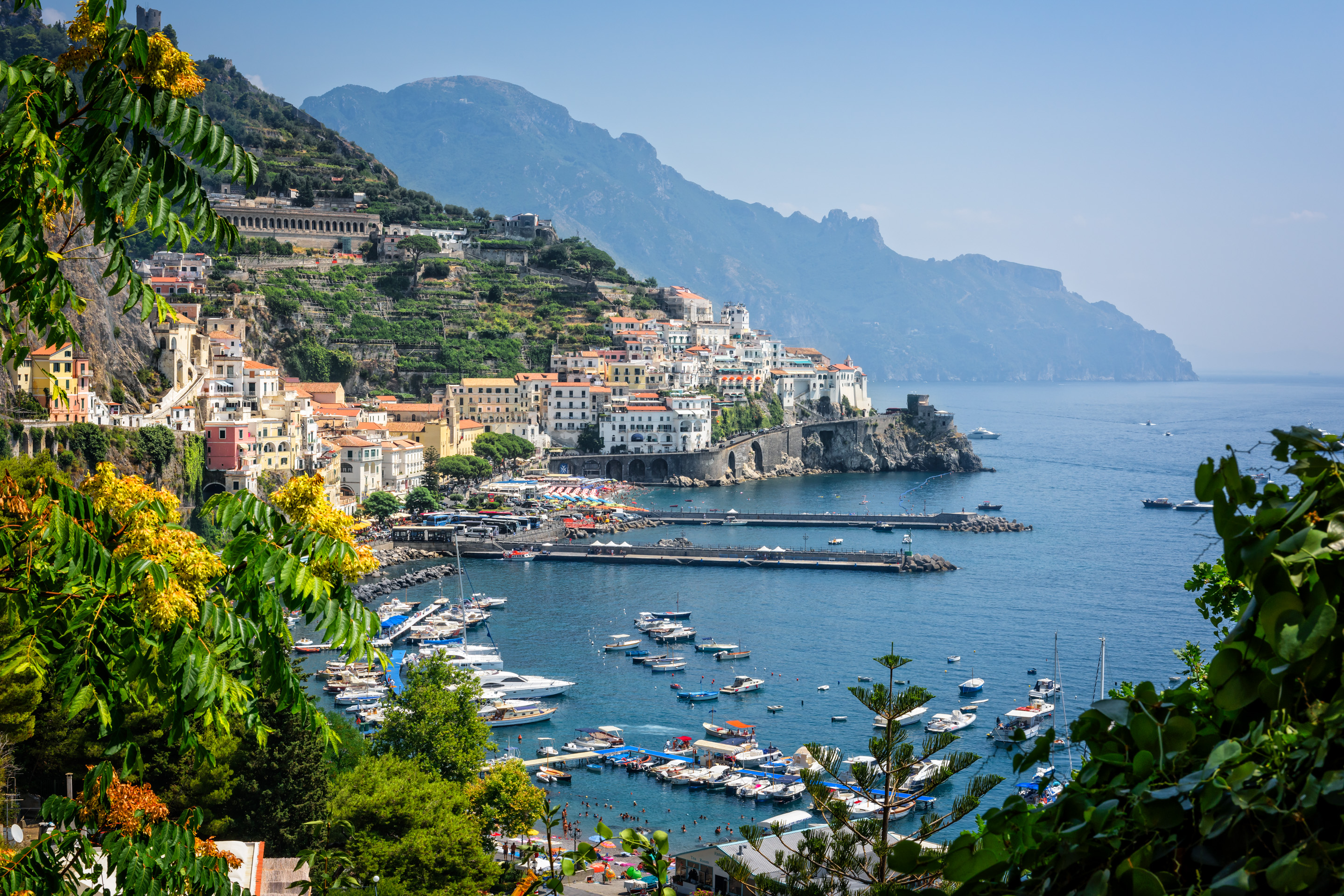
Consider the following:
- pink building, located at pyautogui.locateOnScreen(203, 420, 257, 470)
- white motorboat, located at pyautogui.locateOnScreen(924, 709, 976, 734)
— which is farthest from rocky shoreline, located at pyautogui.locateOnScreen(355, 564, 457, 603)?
white motorboat, located at pyautogui.locateOnScreen(924, 709, 976, 734)

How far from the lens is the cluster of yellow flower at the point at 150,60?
2766 millimetres

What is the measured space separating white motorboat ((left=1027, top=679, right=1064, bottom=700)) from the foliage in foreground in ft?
92.7

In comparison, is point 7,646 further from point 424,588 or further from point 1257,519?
point 424,588

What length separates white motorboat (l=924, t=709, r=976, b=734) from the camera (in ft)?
84.2

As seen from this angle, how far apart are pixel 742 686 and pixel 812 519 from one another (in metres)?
28.3

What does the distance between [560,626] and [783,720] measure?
1087cm

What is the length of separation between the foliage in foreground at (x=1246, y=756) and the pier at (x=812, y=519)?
54177 mm

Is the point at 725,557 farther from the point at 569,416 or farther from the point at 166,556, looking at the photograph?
the point at 166,556

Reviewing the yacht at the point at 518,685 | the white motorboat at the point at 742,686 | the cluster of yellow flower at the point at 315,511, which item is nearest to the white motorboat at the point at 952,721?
the white motorboat at the point at 742,686

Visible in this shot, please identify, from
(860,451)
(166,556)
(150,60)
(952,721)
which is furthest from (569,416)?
(150,60)

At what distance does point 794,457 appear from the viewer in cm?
7644

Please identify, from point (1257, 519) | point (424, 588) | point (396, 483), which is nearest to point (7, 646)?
point (1257, 519)

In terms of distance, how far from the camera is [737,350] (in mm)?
84000

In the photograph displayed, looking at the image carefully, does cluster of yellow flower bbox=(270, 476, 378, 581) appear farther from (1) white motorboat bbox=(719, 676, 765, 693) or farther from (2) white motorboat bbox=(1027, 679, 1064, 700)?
(2) white motorboat bbox=(1027, 679, 1064, 700)
